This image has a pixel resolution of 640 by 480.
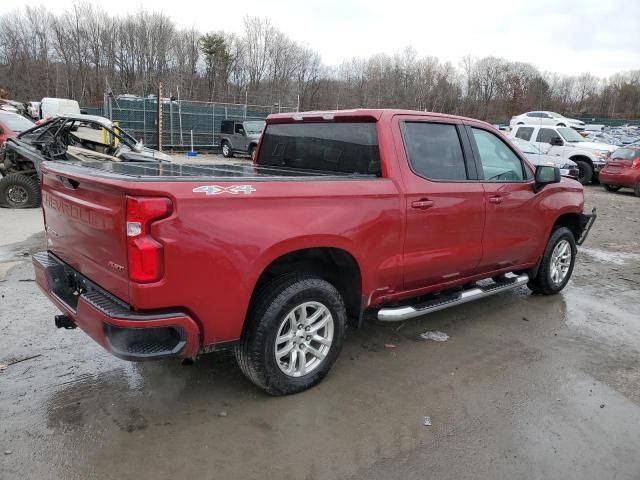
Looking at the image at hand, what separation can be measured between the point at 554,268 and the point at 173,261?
458 centimetres

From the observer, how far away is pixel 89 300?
2.79 meters

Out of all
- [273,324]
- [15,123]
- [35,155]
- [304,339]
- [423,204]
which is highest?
[423,204]

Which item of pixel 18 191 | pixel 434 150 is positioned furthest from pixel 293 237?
pixel 18 191

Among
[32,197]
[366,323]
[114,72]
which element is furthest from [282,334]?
[114,72]

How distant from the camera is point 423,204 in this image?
3781 millimetres

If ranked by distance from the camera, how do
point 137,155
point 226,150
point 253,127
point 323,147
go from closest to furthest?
point 323,147 < point 137,155 < point 253,127 < point 226,150

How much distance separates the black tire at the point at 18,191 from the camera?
31.2 ft

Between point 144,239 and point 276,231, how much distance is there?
29.8 inches

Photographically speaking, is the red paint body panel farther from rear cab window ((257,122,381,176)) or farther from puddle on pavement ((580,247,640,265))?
puddle on pavement ((580,247,640,265))

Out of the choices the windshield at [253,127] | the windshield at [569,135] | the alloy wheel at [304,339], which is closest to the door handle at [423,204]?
the alloy wheel at [304,339]

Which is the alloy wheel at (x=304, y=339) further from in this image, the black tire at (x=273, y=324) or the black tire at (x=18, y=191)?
the black tire at (x=18, y=191)

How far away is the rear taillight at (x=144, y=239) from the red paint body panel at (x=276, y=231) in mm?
36

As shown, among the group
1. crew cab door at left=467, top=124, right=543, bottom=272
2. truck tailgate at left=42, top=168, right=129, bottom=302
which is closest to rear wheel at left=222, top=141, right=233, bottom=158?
crew cab door at left=467, top=124, right=543, bottom=272

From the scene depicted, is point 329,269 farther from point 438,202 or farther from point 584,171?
point 584,171
